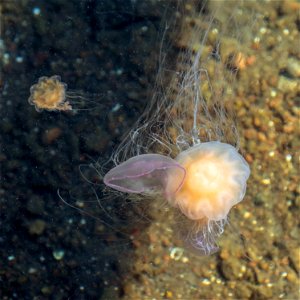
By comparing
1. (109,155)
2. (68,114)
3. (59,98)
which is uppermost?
(59,98)

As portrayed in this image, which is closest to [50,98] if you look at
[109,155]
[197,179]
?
[109,155]

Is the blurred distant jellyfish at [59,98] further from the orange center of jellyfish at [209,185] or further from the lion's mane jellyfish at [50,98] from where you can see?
the orange center of jellyfish at [209,185]

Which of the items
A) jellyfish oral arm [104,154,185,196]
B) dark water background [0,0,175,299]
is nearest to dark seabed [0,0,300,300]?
dark water background [0,0,175,299]

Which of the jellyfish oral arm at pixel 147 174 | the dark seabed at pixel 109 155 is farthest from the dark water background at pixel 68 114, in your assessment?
the jellyfish oral arm at pixel 147 174

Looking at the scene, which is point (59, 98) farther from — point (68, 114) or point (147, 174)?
point (147, 174)

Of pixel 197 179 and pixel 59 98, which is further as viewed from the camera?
pixel 59 98

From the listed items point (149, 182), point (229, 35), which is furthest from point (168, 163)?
point (229, 35)

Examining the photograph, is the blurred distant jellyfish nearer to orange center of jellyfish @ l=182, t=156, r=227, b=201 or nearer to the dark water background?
the dark water background
